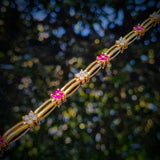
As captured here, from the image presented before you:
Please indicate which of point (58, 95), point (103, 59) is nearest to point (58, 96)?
point (58, 95)

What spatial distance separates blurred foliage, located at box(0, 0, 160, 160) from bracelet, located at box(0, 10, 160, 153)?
0.13m

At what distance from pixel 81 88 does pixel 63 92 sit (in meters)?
0.25

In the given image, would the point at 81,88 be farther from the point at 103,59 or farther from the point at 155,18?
the point at 155,18

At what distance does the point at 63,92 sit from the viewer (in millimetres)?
861

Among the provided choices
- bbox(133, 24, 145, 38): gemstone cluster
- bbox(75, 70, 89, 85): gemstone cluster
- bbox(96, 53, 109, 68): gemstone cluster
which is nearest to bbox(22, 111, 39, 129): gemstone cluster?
bbox(75, 70, 89, 85): gemstone cluster

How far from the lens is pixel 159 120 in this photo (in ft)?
3.29

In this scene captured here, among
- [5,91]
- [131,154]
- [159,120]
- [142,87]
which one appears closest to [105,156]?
[131,154]

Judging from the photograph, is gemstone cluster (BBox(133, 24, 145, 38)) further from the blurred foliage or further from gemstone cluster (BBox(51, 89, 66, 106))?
gemstone cluster (BBox(51, 89, 66, 106))

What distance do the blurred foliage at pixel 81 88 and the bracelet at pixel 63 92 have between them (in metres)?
0.13

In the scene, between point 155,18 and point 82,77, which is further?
point 155,18

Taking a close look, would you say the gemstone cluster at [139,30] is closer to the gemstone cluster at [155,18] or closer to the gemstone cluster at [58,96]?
the gemstone cluster at [155,18]

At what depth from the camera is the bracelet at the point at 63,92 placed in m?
0.77

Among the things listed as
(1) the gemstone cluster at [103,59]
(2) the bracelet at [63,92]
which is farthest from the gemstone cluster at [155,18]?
(1) the gemstone cluster at [103,59]

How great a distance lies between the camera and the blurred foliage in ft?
3.05
